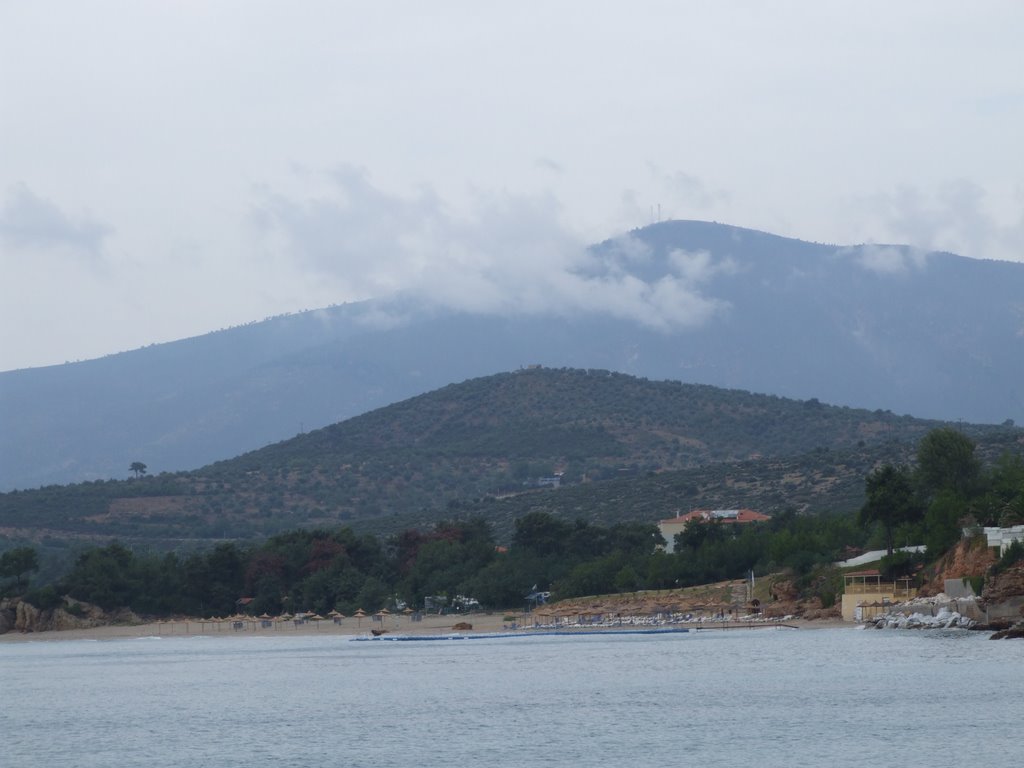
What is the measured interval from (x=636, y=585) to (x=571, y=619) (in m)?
3.78

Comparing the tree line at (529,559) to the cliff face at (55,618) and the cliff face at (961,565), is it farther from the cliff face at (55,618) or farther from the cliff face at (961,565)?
the cliff face at (961,565)

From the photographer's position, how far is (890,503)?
254 ft

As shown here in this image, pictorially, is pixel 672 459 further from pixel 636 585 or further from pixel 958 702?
pixel 958 702

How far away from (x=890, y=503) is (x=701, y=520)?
51.9 ft

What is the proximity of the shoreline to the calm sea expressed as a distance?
45.9ft

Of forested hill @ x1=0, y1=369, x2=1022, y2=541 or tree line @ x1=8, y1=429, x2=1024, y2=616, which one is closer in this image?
tree line @ x1=8, y1=429, x2=1024, y2=616

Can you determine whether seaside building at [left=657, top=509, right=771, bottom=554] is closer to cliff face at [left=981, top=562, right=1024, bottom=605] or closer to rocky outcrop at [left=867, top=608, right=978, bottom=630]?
rocky outcrop at [left=867, top=608, right=978, bottom=630]

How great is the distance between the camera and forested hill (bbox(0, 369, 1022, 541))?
136 metres

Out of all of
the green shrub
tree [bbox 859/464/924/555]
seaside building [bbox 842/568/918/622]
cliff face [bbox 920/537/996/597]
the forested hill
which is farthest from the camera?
the forested hill

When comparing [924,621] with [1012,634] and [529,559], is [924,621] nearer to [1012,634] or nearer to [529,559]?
[1012,634]

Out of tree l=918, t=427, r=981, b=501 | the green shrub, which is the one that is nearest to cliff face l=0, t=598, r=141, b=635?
the green shrub

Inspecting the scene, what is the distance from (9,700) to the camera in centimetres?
5838

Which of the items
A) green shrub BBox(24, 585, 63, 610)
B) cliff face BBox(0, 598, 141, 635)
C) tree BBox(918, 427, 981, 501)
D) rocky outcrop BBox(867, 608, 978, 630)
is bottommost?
rocky outcrop BBox(867, 608, 978, 630)

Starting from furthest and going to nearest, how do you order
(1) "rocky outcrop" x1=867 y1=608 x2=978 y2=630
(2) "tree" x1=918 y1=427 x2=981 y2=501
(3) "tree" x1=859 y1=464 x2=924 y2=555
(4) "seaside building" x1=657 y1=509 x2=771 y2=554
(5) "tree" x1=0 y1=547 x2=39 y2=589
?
1. (5) "tree" x1=0 y1=547 x2=39 y2=589
2. (4) "seaside building" x1=657 y1=509 x2=771 y2=554
3. (2) "tree" x1=918 y1=427 x2=981 y2=501
4. (3) "tree" x1=859 y1=464 x2=924 y2=555
5. (1) "rocky outcrop" x1=867 y1=608 x2=978 y2=630
